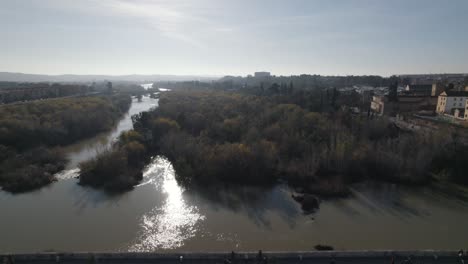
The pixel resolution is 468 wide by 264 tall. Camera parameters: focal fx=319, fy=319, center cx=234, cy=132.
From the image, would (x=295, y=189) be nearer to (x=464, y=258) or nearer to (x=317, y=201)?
(x=317, y=201)

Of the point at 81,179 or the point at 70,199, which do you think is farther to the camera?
the point at 81,179

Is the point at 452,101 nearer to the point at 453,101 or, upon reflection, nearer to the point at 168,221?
the point at 453,101

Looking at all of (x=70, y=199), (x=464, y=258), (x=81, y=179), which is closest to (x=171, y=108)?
(x=81, y=179)

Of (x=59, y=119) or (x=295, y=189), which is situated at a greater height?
(x=59, y=119)

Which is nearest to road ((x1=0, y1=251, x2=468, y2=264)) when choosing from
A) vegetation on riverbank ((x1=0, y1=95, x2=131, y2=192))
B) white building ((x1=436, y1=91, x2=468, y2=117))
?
vegetation on riverbank ((x1=0, y1=95, x2=131, y2=192))

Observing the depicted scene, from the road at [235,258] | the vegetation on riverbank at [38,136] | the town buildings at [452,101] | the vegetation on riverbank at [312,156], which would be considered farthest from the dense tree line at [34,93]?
the town buildings at [452,101]

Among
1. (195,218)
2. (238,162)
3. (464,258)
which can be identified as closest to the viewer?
(464,258)

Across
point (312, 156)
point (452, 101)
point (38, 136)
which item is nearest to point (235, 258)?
point (312, 156)
